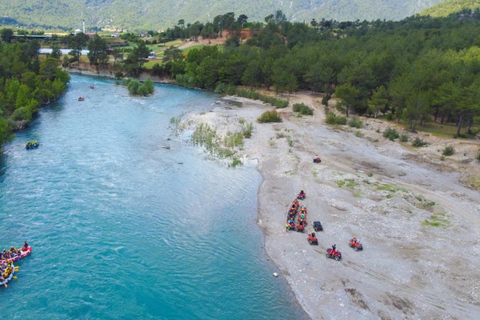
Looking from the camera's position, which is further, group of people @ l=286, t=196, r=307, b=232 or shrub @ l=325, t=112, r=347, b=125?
shrub @ l=325, t=112, r=347, b=125

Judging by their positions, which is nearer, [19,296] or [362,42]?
[19,296]

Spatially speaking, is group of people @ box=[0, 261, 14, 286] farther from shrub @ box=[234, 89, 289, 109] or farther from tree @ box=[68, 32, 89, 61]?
tree @ box=[68, 32, 89, 61]

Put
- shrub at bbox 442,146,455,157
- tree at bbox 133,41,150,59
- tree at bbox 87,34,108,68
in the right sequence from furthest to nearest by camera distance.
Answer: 1. tree at bbox 87,34,108,68
2. tree at bbox 133,41,150,59
3. shrub at bbox 442,146,455,157

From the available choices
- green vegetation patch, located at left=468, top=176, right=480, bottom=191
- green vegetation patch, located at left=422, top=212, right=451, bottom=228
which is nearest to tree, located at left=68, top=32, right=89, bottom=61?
green vegetation patch, located at left=468, top=176, right=480, bottom=191

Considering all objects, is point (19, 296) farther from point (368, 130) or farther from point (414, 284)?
point (368, 130)

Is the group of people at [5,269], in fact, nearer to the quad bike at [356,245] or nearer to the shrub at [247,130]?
the quad bike at [356,245]

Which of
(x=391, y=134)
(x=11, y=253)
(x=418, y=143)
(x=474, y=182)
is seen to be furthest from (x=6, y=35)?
(x=474, y=182)

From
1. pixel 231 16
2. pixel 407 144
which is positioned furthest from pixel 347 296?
pixel 231 16
